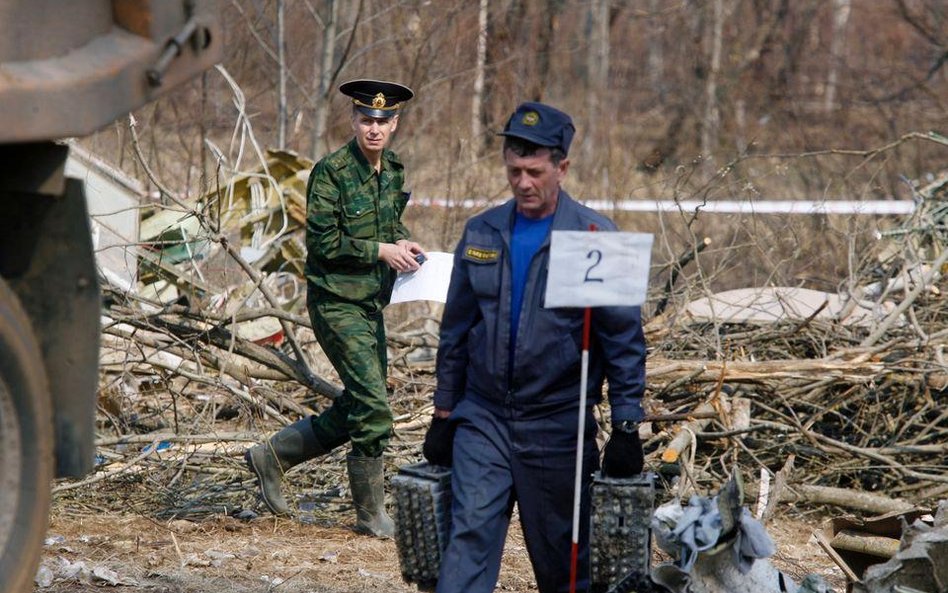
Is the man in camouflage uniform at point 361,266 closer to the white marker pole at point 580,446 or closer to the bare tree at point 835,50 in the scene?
the white marker pole at point 580,446

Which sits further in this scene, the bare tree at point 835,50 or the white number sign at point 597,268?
the bare tree at point 835,50

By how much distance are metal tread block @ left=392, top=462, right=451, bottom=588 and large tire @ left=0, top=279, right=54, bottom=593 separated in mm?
1246

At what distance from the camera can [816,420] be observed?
25.2 ft

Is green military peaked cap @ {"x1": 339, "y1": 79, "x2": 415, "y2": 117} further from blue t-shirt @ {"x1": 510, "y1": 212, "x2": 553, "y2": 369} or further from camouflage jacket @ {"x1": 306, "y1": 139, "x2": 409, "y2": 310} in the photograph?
blue t-shirt @ {"x1": 510, "y1": 212, "x2": 553, "y2": 369}

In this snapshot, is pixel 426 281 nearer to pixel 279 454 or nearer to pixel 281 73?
pixel 279 454

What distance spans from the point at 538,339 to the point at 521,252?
29 cm

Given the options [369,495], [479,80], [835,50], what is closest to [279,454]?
[369,495]

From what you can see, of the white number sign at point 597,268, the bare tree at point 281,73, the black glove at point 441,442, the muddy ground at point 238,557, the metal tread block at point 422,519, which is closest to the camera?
the white number sign at point 597,268

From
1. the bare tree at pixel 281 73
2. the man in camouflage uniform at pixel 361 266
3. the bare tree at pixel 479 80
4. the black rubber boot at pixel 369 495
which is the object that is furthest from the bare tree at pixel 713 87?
the black rubber boot at pixel 369 495

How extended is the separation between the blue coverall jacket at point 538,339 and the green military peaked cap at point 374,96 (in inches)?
73.4

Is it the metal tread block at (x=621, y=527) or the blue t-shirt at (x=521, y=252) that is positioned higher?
the blue t-shirt at (x=521, y=252)

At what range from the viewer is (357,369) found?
20.9 ft

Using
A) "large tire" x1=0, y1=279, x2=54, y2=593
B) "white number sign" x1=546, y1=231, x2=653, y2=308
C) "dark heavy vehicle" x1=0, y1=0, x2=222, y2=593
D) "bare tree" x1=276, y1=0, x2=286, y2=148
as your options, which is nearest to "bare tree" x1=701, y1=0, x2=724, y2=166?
"bare tree" x1=276, y1=0, x2=286, y2=148

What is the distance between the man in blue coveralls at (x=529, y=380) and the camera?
4504 mm
